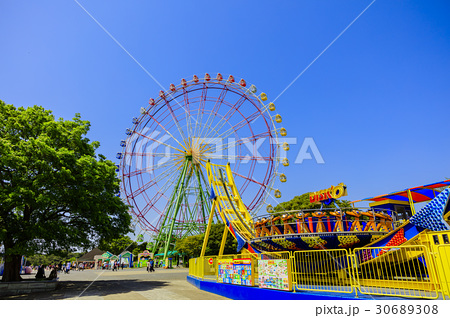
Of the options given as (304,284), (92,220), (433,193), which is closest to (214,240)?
(92,220)

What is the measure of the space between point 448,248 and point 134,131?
26.1 m

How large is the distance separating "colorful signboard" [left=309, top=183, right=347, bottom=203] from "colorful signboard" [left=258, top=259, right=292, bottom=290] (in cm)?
446

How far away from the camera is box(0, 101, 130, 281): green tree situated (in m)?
11.6

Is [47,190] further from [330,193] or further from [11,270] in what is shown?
[330,193]

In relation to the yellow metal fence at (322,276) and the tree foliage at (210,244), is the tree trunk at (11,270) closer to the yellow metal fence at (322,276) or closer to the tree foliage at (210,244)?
the yellow metal fence at (322,276)

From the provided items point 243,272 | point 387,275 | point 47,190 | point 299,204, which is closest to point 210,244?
point 299,204

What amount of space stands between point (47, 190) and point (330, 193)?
11940mm

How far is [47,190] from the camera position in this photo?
12.5 metres

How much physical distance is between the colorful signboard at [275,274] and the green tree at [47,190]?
8.32 meters

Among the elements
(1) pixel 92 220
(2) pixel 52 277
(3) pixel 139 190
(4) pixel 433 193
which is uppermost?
(3) pixel 139 190

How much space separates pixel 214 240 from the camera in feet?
105

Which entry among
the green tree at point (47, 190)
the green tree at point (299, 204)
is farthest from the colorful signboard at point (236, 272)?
the green tree at point (299, 204)

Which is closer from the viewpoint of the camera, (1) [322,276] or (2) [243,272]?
(1) [322,276]

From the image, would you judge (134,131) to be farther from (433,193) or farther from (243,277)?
(433,193)
